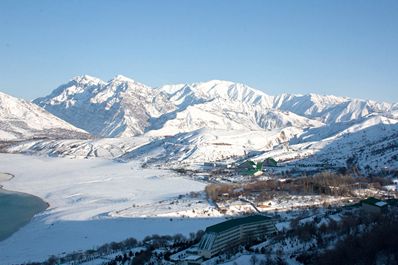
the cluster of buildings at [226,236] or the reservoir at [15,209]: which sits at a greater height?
the reservoir at [15,209]

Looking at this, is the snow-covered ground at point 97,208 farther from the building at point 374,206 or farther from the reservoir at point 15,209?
the building at point 374,206

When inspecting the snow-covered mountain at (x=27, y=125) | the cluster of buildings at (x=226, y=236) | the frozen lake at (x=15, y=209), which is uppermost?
the snow-covered mountain at (x=27, y=125)

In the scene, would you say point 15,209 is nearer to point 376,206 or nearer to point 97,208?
point 97,208

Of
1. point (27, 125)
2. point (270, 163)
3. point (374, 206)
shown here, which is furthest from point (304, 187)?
point (27, 125)

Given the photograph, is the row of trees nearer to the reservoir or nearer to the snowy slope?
the snowy slope

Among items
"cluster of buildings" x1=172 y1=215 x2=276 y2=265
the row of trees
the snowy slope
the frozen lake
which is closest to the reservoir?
the frozen lake

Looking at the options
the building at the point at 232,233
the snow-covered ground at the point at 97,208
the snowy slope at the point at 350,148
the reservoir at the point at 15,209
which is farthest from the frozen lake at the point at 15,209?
the snowy slope at the point at 350,148
